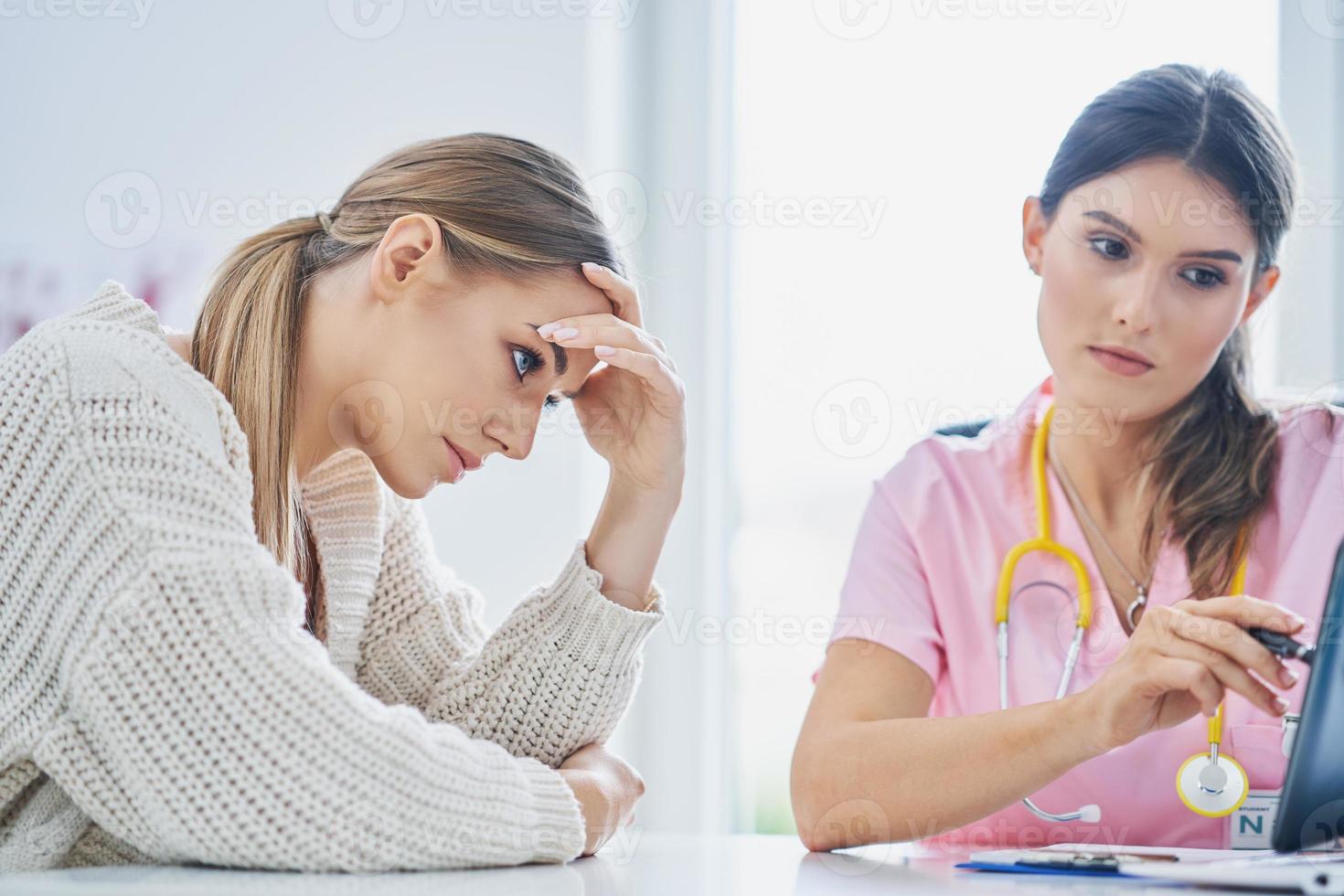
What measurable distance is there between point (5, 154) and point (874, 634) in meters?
1.48

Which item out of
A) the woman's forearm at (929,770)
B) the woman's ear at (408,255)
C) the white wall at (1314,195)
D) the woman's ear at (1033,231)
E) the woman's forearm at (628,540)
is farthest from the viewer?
the white wall at (1314,195)

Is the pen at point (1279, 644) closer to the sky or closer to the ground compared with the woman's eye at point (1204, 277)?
closer to the ground

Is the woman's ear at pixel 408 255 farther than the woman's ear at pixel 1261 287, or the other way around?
the woman's ear at pixel 1261 287

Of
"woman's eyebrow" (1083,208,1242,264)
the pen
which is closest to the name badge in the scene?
the pen

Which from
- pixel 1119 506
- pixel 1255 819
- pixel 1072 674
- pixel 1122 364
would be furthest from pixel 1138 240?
pixel 1255 819

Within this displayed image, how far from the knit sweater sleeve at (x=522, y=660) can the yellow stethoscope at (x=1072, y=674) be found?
14.9 inches

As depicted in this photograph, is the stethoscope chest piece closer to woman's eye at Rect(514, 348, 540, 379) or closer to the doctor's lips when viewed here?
the doctor's lips

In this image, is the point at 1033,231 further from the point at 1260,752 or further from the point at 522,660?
the point at 522,660

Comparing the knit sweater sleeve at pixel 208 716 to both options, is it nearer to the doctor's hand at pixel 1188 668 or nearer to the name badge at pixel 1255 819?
the doctor's hand at pixel 1188 668

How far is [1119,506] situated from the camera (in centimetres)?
139

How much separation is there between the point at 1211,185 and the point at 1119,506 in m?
0.37

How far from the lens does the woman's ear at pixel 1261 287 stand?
131 centimetres

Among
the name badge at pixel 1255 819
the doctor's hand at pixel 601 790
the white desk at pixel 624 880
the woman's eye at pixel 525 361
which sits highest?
the woman's eye at pixel 525 361

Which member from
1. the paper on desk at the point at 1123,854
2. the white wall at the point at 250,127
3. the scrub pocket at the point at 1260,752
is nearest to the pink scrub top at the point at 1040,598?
the scrub pocket at the point at 1260,752
